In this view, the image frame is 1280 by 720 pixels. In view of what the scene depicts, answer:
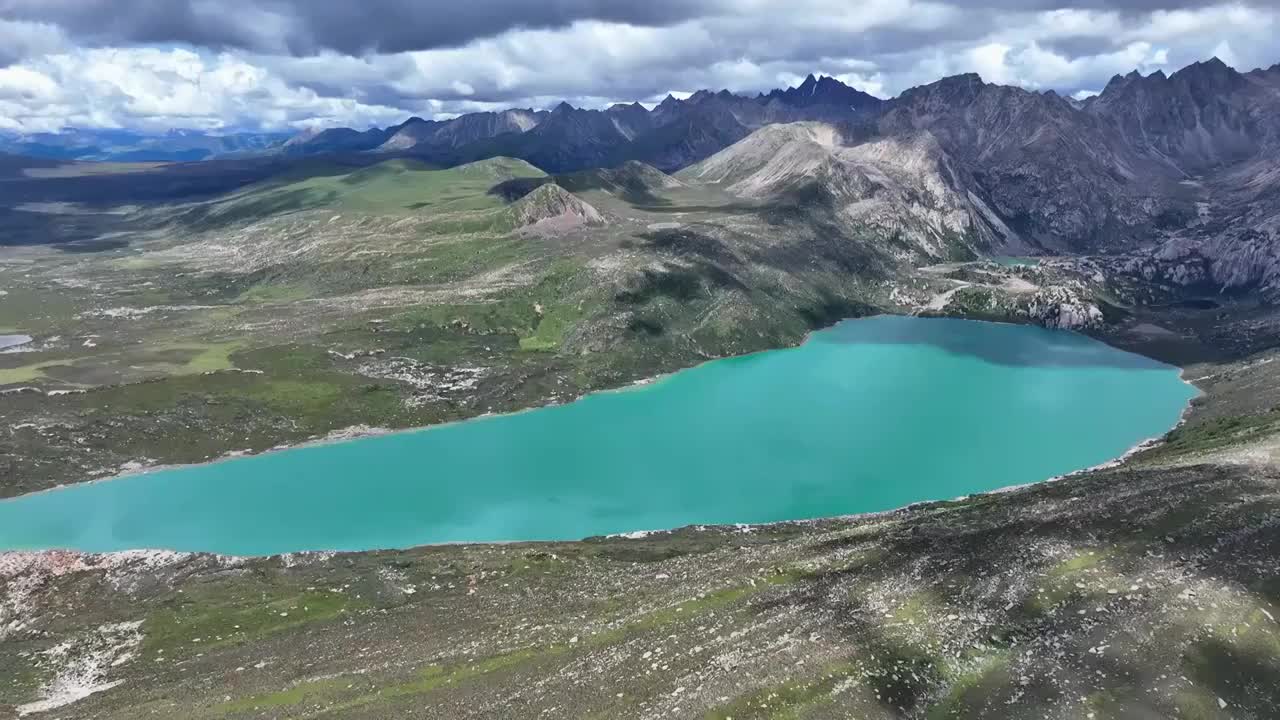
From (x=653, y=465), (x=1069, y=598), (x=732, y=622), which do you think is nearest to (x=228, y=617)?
(x=732, y=622)

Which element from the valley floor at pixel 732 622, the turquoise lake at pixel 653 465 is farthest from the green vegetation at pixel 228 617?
the turquoise lake at pixel 653 465

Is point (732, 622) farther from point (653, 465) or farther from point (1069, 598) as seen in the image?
point (653, 465)

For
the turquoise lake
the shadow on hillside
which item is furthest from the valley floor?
the turquoise lake

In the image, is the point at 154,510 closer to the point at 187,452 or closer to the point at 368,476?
the point at 187,452

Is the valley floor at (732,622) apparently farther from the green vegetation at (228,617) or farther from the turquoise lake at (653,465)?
the turquoise lake at (653,465)

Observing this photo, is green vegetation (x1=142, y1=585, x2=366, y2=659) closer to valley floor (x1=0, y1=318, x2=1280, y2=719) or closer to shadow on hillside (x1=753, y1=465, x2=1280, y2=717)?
valley floor (x1=0, y1=318, x2=1280, y2=719)

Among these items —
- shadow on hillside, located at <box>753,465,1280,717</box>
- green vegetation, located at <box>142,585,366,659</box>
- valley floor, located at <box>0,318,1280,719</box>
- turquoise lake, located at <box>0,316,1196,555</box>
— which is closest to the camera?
shadow on hillside, located at <box>753,465,1280,717</box>

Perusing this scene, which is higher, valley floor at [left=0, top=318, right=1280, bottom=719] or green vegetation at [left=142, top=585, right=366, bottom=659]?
valley floor at [left=0, top=318, right=1280, bottom=719]
